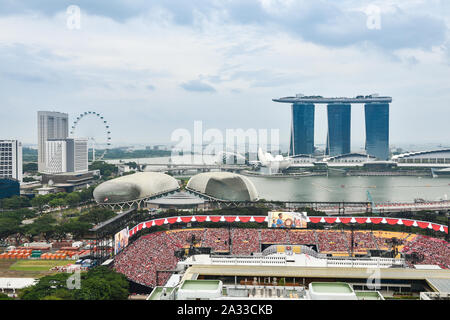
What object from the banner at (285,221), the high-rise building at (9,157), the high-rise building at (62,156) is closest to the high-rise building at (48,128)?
the high-rise building at (62,156)

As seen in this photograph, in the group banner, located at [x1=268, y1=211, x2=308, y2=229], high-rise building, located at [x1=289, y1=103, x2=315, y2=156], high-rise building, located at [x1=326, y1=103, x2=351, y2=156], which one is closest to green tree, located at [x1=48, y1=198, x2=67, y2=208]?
banner, located at [x1=268, y1=211, x2=308, y2=229]

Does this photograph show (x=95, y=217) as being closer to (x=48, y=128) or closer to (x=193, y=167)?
(x=48, y=128)

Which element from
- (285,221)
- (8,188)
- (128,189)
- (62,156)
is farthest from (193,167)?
(285,221)

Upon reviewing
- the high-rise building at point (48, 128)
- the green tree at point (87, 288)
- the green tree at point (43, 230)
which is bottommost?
the green tree at point (43, 230)

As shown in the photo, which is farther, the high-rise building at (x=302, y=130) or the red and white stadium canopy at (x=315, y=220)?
the high-rise building at (x=302, y=130)

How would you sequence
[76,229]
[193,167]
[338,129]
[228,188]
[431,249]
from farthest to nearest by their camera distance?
[338,129], [193,167], [228,188], [76,229], [431,249]

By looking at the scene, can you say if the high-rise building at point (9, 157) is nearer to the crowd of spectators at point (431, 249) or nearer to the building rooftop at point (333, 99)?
the crowd of spectators at point (431, 249)

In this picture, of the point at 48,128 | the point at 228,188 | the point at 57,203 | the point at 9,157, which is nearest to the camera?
the point at 228,188
